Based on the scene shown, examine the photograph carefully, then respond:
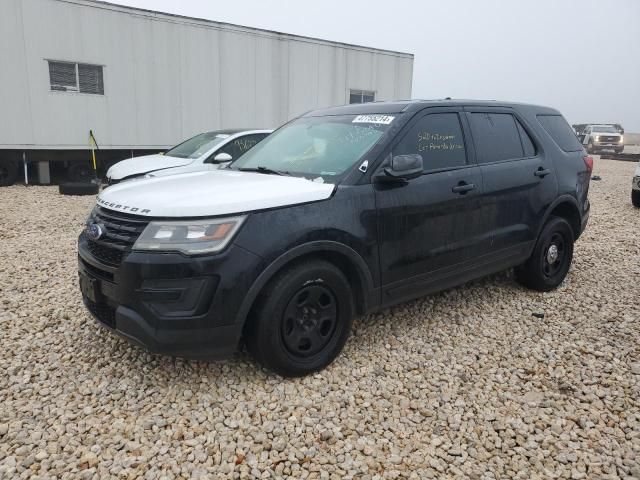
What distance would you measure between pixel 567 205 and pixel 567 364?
79.5 inches

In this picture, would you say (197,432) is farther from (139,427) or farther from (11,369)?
(11,369)

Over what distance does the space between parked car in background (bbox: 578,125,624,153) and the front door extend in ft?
96.2

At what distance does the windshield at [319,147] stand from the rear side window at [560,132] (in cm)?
213

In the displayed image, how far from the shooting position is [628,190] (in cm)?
1311

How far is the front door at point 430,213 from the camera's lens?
11.1 ft

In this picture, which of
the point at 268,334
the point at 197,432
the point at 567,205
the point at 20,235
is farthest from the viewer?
the point at 20,235

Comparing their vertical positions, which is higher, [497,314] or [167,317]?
[167,317]

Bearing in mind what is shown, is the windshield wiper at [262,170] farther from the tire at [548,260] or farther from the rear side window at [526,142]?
the tire at [548,260]

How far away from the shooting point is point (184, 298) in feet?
8.85

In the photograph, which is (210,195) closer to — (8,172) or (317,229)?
(317,229)

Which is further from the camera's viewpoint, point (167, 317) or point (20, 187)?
point (20, 187)

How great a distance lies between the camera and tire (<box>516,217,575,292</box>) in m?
4.66

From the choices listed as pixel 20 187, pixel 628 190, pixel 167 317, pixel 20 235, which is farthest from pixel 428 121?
pixel 628 190

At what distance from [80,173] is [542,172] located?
36.8ft
